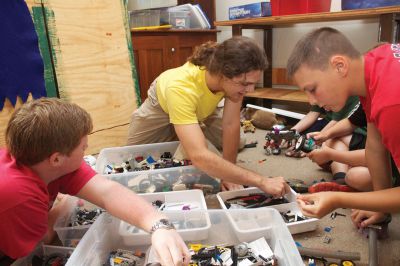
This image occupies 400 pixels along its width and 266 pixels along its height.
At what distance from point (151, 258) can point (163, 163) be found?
2.35 feet

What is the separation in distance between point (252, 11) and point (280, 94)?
2.26 ft

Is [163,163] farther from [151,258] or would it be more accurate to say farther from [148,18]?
[148,18]

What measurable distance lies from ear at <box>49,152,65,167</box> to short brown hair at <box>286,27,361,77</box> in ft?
2.28

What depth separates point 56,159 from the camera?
0.88m

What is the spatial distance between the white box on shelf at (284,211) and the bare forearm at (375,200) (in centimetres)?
27

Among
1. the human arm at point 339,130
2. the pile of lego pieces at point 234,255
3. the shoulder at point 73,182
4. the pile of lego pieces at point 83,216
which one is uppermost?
the shoulder at point 73,182

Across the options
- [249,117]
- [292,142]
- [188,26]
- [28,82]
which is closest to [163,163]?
[292,142]

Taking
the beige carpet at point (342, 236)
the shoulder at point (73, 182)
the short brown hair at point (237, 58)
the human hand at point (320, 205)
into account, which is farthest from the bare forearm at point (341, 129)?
the shoulder at point (73, 182)

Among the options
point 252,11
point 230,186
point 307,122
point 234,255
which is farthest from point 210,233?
point 252,11

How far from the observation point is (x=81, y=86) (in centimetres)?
212

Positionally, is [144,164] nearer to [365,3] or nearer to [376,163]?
[376,163]

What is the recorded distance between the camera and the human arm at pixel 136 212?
2.53 feet

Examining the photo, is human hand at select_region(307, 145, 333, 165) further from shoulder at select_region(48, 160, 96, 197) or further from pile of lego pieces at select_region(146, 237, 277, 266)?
shoulder at select_region(48, 160, 96, 197)

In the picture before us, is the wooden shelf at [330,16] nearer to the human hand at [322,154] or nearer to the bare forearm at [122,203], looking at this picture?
the human hand at [322,154]
